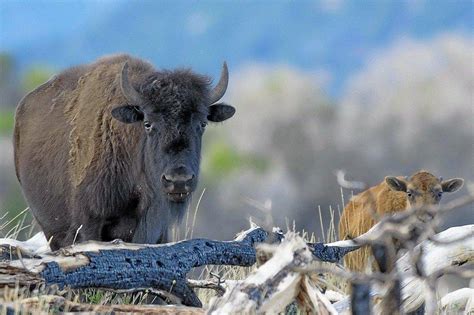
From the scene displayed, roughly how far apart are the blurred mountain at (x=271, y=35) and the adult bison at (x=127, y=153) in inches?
5511

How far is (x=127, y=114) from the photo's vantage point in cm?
1045

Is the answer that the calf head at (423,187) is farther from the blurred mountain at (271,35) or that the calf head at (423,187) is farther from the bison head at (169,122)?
the blurred mountain at (271,35)

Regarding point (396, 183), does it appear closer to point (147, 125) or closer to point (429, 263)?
point (429, 263)

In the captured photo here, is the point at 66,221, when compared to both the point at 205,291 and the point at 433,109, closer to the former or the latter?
the point at 205,291

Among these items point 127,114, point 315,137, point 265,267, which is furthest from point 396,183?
point 315,137

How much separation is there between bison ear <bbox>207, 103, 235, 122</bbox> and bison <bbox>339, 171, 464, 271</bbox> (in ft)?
5.77

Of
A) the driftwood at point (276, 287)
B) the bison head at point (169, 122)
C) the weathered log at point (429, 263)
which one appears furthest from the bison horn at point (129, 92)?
the driftwood at point (276, 287)

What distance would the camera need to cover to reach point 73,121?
1125cm

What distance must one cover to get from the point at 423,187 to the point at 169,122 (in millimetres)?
3189

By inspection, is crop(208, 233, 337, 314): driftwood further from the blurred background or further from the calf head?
the calf head

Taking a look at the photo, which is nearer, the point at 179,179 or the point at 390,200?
the point at 179,179

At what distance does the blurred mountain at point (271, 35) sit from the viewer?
163 metres

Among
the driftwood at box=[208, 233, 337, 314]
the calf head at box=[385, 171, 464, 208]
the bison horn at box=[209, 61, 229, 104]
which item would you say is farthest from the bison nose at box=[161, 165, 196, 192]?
the calf head at box=[385, 171, 464, 208]

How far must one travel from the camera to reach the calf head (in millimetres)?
11906
